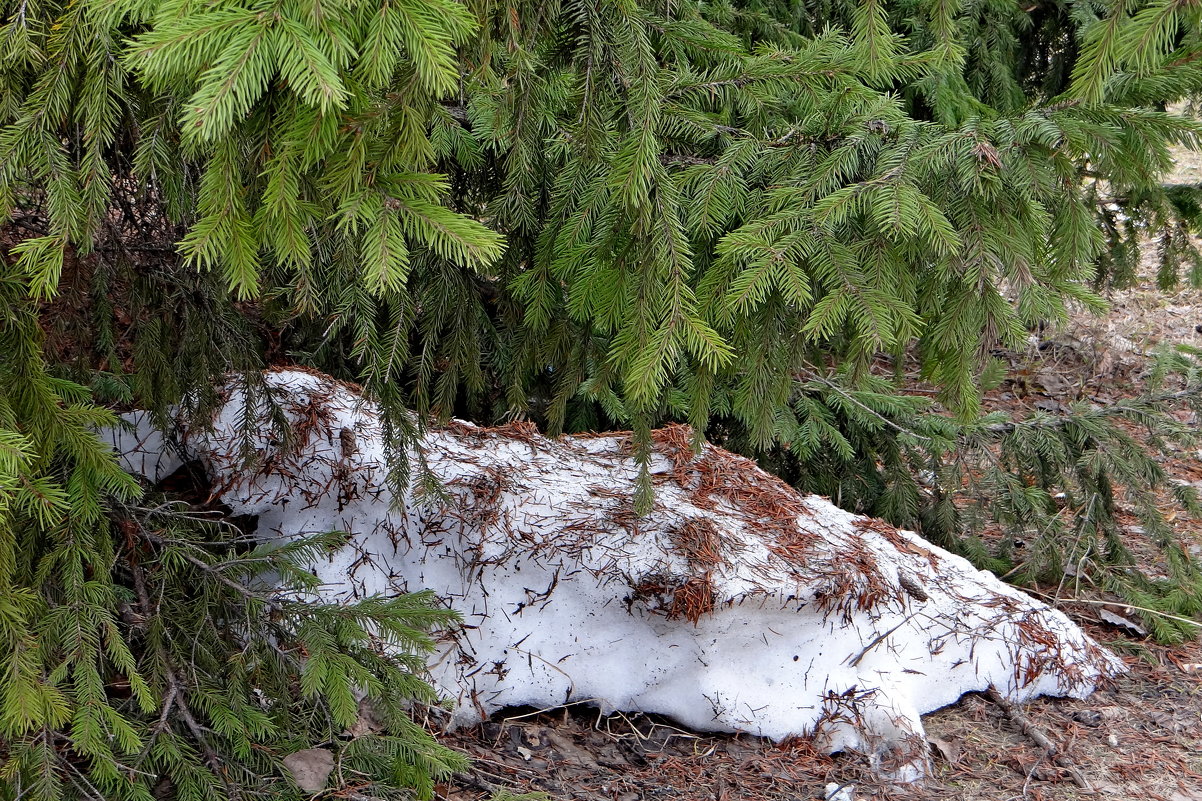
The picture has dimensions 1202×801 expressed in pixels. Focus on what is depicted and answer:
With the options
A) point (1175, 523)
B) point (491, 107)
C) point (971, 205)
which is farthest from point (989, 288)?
point (1175, 523)

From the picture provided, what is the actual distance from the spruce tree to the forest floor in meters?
0.56

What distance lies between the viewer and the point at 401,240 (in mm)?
1583

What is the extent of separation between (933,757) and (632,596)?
4.37 feet

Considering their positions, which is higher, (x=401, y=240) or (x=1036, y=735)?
(x=401, y=240)

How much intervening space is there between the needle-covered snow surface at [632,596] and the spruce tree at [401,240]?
0.57m

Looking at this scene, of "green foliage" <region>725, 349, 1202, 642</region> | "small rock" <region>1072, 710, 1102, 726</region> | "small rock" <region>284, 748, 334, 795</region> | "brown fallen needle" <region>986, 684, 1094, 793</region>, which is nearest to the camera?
"small rock" <region>284, 748, 334, 795</region>

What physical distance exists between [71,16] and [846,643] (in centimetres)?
324

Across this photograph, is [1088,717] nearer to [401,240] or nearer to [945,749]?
[945,749]

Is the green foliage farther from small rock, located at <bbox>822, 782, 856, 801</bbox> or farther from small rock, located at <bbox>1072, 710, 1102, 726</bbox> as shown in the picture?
small rock, located at <bbox>822, 782, 856, 801</bbox>

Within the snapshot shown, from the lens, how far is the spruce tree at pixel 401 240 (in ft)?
5.15

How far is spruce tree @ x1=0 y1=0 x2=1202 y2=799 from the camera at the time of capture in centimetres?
157

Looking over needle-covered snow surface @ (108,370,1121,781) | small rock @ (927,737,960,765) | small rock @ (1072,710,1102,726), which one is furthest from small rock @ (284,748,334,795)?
small rock @ (1072,710,1102,726)

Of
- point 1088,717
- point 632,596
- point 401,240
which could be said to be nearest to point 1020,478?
point 1088,717

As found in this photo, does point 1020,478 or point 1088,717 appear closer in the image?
point 1088,717
